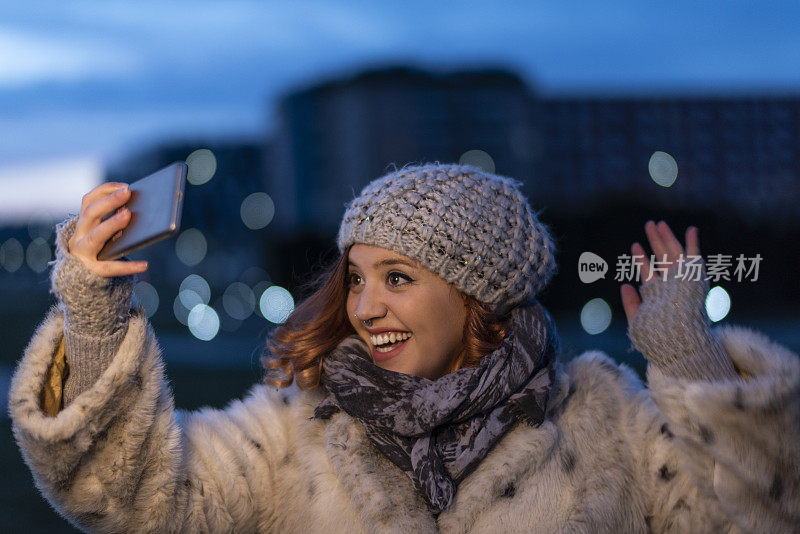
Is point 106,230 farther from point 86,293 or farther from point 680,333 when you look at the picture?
point 680,333

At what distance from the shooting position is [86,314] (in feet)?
6.66

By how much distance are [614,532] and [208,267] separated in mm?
36630

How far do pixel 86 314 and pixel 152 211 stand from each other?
346 mm

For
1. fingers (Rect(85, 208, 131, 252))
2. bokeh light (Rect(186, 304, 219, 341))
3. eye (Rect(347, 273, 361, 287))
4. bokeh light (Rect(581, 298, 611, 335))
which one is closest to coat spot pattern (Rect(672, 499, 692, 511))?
eye (Rect(347, 273, 361, 287))

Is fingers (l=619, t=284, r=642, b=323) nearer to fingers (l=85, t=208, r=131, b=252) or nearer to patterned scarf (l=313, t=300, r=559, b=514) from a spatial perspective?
patterned scarf (l=313, t=300, r=559, b=514)

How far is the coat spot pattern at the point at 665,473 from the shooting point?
2.41 meters

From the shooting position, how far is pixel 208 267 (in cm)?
3750

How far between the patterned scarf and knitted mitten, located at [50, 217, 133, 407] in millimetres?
802

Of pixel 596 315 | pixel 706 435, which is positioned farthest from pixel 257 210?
pixel 706 435

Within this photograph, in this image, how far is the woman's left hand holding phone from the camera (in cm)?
200

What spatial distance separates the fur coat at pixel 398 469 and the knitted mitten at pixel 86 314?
0.16 ft

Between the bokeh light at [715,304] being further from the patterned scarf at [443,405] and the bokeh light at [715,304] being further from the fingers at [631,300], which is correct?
the patterned scarf at [443,405]

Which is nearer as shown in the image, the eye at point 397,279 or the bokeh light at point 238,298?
the eye at point 397,279

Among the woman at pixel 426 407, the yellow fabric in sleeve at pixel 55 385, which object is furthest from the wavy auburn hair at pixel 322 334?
the yellow fabric in sleeve at pixel 55 385
